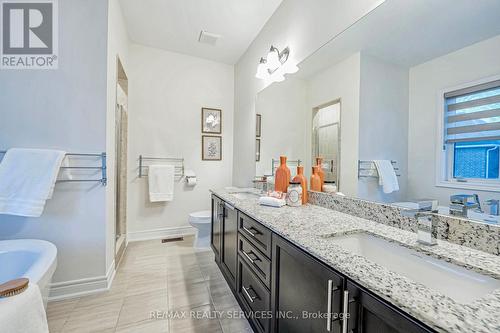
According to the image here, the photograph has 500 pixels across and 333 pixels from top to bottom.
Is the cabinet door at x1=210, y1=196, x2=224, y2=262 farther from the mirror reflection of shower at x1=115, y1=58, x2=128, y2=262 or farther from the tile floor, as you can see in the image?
the mirror reflection of shower at x1=115, y1=58, x2=128, y2=262

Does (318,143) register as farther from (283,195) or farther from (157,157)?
(157,157)

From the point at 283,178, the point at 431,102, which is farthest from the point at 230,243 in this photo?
the point at 431,102

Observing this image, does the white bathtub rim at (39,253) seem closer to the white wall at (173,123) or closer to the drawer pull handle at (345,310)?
the drawer pull handle at (345,310)

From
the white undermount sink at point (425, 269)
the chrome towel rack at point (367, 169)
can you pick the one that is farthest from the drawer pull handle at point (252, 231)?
the chrome towel rack at point (367, 169)

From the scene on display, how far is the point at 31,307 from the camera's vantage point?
862 millimetres

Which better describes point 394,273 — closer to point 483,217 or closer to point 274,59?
point 483,217

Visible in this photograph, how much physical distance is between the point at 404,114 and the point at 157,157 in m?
2.84

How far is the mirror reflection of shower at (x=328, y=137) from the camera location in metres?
1.52

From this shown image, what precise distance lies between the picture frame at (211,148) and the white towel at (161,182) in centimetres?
54

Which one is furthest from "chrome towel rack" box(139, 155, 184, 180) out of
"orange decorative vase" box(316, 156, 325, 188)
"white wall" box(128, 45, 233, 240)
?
"orange decorative vase" box(316, 156, 325, 188)

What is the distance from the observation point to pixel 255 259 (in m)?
1.31

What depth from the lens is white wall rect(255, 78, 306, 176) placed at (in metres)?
1.83

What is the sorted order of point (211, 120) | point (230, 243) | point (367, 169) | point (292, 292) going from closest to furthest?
point (292, 292) < point (367, 169) < point (230, 243) < point (211, 120)

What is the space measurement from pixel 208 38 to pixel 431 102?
2.57m
